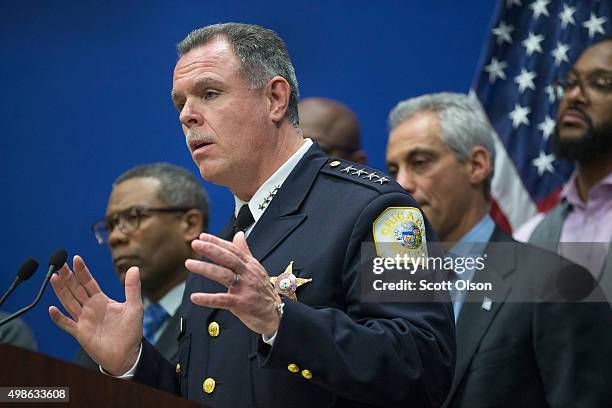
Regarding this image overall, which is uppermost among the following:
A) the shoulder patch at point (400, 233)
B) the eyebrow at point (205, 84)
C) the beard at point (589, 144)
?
the beard at point (589, 144)

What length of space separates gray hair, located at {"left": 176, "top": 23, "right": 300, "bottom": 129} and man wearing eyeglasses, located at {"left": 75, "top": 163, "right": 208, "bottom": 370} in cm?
166

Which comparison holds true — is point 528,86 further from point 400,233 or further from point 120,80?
point 400,233

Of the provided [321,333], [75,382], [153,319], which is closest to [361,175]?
[321,333]

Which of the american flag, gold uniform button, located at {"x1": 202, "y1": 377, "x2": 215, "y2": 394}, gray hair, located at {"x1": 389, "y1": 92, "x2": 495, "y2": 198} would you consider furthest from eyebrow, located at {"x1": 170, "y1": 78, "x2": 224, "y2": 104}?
the american flag

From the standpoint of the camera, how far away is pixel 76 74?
16.5ft

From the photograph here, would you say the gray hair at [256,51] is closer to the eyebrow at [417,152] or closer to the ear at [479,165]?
the eyebrow at [417,152]

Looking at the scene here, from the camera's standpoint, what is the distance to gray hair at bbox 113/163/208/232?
4.17 metres

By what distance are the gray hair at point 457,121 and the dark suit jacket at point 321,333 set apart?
1.31 metres

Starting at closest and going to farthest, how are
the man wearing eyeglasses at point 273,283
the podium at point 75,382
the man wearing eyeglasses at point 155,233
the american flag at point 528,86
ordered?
the podium at point 75,382 < the man wearing eyeglasses at point 273,283 < the man wearing eyeglasses at point 155,233 < the american flag at point 528,86

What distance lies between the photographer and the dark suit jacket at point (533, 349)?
9.04ft

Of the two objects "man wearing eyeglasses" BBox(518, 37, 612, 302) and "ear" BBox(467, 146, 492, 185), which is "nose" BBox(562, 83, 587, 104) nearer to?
"man wearing eyeglasses" BBox(518, 37, 612, 302)

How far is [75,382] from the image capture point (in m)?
1.69

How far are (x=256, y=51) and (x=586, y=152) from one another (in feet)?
6.21

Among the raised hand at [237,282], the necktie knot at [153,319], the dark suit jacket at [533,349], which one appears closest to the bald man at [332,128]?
the necktie knot at [153,319]
